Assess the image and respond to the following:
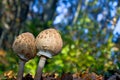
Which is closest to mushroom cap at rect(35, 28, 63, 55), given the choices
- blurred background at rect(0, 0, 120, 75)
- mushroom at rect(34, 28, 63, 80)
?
mushroom at rect(34, 28, 63, 80)

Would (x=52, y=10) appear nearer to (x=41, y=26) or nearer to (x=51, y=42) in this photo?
(x=41, y=26)

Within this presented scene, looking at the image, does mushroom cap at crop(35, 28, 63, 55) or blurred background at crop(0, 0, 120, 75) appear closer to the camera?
mushroom cap at crop(35, 28, 63, 55)

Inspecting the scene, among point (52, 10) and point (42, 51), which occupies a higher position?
point (52, 10)

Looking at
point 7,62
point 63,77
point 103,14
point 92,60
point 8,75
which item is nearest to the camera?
point 63,77

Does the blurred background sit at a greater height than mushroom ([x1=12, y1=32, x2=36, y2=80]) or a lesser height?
greater

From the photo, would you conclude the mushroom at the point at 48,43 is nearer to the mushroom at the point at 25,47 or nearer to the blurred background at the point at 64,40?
the mushroom at the point at 25,47

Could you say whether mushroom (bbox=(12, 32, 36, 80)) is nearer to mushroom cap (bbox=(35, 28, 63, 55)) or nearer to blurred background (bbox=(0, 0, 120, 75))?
mushroom cap (bbox=(35, 28, 63, 55))

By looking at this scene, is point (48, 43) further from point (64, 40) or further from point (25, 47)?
point (64, 40)

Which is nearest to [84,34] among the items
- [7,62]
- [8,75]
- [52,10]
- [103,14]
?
[52,10]

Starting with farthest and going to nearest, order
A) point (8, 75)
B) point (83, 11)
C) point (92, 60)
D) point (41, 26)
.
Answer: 1. point (83, 11)
2. point (41, 26)
3. point (92, 60)
4. point (8, 75)
